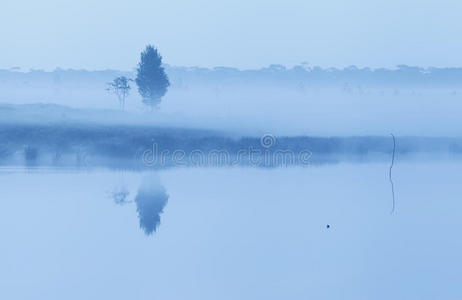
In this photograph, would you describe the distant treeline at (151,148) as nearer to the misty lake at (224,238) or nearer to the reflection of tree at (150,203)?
the misty lake at (224,238)

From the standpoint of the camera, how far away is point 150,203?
92.5 ft

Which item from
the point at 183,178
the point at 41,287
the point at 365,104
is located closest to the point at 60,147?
the point at 183,178

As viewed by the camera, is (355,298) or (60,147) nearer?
(355,298)

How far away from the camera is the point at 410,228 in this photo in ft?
77.8

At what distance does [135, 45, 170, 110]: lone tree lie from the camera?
7688cm

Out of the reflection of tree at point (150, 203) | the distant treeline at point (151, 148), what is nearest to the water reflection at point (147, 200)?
the reflection of tree at point (150, 203)

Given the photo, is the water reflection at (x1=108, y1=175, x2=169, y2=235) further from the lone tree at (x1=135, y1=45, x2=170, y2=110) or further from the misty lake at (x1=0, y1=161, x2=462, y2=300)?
the lone tree at (x1=135, y1=45, x2=170, y2=110)

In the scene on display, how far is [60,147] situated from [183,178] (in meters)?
13.1

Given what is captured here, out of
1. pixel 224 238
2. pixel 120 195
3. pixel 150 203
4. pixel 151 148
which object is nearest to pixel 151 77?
pixel 151 148

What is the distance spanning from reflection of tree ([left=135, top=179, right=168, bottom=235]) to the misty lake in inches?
2.6

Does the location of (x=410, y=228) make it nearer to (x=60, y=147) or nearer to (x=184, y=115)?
(x=60, y=147)

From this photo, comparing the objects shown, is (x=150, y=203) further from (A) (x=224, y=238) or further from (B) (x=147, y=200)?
(A) (x=224, y=238)

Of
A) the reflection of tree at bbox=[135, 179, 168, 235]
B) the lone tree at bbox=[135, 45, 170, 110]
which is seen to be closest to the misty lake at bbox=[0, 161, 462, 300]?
the reflection of tree at bbox=[135, 179, 168, 235]

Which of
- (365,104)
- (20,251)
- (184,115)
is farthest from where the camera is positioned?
(365,104)
